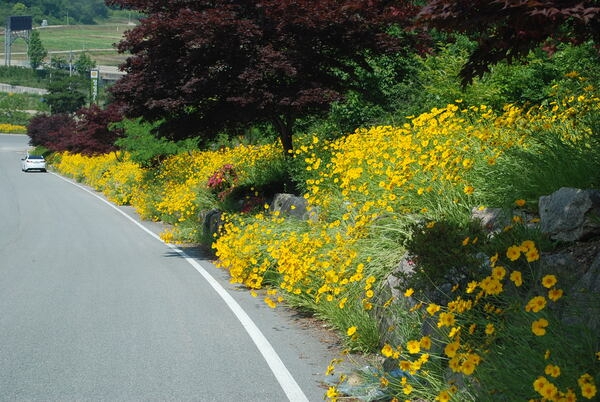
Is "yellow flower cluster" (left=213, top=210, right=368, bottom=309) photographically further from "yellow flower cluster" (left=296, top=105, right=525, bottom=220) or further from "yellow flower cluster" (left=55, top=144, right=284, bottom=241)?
"yellow flower cluster" (left=55, top=144, right=284, bottom=241)

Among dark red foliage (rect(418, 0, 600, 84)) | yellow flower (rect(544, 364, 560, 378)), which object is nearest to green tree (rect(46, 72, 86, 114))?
dark red foliage (rect(418, 0, 600, 84))

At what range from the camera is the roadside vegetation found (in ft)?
15.1

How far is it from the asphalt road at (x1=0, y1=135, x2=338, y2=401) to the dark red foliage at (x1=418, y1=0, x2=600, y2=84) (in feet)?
9.57

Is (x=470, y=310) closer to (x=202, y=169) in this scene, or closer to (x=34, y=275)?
(x=34, y=275)

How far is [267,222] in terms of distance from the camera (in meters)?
11.7

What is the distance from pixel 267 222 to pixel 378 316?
5.04m

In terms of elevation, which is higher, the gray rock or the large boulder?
the large boulder

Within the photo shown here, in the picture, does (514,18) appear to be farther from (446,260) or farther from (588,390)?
(588,390)

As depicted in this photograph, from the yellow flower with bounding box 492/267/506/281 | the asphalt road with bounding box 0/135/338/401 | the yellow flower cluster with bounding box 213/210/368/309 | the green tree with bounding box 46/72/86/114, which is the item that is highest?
the green tree with bounding box 46/72/86/114

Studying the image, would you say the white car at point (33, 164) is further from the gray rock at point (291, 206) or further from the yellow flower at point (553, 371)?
the yellow flower at point (553, 371)

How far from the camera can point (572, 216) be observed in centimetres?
577

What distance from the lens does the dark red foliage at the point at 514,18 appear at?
422cm

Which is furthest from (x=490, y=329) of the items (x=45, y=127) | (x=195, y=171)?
(x=45, y=127)

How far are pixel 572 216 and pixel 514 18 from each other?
194 cm
